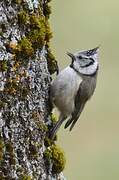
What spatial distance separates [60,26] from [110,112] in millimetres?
1891

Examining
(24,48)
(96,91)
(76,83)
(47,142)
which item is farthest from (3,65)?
(96,91)

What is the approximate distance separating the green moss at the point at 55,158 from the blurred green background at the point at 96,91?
5570 millimetres

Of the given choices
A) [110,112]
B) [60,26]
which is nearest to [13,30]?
[110,112]

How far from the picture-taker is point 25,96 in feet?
17.3

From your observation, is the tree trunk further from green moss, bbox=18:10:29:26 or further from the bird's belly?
the bird's belly

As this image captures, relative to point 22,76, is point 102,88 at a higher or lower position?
lower

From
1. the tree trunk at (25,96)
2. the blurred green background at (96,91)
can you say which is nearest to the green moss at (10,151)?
the tree trunk at (25,96)

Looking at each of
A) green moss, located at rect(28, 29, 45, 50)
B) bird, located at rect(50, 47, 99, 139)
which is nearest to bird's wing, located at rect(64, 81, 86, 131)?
bird, located at rect(50, 47, 99, 139)

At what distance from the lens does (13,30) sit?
5176mm

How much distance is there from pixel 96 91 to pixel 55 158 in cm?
788

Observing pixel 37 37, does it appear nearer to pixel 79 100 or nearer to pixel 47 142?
pixel 47 142

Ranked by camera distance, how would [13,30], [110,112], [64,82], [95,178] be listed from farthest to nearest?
[110,112], [95,178], [64,82], [13,30]

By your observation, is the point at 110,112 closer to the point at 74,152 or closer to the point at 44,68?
the point at 74,152

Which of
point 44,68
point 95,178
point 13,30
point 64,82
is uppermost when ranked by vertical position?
point 13,30
